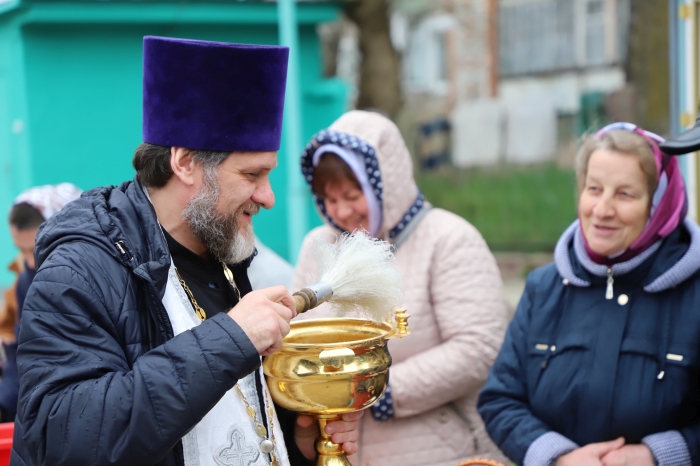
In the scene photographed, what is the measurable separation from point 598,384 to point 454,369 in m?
0.67

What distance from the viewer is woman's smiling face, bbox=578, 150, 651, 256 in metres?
2.97

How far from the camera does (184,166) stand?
225 cm

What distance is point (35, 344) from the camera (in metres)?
1.87

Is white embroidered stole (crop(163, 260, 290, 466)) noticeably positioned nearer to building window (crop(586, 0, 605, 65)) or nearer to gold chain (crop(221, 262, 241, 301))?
gold chain (crop(221, 262, 241, 301))

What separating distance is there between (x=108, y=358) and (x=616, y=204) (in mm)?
1923

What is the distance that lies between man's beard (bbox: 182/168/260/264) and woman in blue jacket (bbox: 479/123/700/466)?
1331 mm

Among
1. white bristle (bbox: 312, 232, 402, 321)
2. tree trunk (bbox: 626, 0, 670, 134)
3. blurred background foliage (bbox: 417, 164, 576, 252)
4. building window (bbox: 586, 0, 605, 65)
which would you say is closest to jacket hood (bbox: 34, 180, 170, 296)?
white bristle (bbox: 312, 232, 402, 321)

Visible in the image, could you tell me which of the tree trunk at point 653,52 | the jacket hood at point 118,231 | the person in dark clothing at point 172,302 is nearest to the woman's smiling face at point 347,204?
the person in dark clothing at point 172,302

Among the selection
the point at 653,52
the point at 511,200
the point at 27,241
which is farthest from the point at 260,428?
the point at 511,200

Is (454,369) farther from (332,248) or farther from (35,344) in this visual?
(35,344)

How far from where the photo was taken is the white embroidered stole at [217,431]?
212 cm

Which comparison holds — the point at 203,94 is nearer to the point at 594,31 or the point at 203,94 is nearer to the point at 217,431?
the point at 217,431

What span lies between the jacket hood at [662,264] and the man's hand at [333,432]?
111 centimetres

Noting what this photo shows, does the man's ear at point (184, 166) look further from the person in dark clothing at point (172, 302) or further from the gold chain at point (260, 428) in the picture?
the gold chain at point (260, 428)
